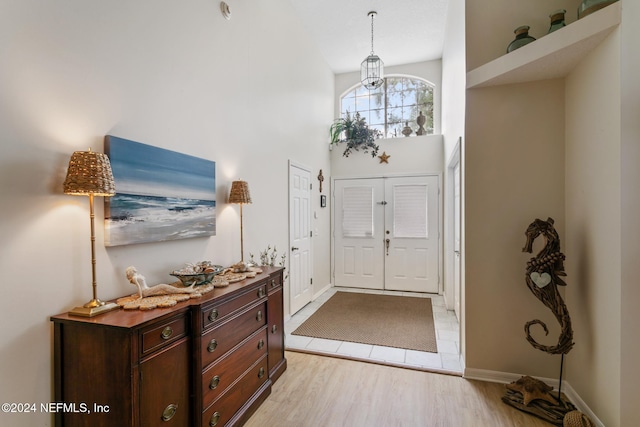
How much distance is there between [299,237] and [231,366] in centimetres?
243

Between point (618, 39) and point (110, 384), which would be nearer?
point (110, 384)

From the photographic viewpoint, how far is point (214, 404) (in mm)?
1807

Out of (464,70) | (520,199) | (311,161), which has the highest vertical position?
(464,70)

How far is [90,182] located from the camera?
1.42 meters

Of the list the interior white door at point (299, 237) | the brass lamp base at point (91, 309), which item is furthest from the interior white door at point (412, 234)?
the brass lamp base at point (91, 309)

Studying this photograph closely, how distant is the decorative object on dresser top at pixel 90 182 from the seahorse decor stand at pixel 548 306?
267cm

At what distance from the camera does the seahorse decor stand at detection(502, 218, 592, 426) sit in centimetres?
215

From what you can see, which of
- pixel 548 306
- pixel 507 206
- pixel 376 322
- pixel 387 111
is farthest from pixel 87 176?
pixel 387 111

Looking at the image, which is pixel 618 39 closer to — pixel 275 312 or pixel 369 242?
pixel 275 312

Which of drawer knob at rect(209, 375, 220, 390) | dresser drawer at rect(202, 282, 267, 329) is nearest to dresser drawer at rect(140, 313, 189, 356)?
dresser drawer at rect(202, 282, 267, 329)

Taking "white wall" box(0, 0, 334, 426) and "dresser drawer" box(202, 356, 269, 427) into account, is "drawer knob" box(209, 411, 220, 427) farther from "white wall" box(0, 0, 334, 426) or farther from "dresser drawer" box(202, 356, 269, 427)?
"white wall" box(0, 0, 334, 426)

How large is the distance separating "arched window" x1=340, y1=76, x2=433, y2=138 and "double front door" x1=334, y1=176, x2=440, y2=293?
1051 millimetres

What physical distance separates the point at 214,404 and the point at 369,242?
414cm

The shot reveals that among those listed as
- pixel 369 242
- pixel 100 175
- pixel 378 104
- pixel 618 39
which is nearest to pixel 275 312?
pixel 100 175
